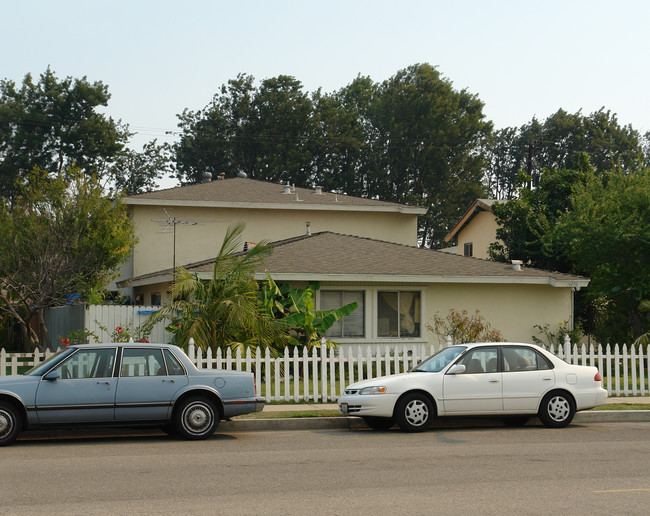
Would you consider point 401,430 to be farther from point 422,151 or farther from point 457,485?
point 422,151

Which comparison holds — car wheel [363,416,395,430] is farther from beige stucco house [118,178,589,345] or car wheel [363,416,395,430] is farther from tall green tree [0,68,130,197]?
tall green tree [0,68,130,197]

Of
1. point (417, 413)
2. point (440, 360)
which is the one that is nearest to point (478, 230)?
point (440, 360)

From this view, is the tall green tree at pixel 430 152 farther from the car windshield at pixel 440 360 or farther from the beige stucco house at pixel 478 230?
the car windshield at pixel 440 360

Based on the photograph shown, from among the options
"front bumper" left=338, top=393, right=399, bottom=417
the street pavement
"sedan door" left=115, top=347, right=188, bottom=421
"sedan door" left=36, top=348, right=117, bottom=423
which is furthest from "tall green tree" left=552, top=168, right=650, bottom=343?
"sedan door" left=36, top=348, right=117, bottom=423

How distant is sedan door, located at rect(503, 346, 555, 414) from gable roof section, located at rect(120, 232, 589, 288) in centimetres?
828

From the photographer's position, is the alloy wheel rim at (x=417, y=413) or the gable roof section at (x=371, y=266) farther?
the gable roof section at (x=371, y=266)

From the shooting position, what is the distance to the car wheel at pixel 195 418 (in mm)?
12781

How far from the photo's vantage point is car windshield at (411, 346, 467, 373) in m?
14.4

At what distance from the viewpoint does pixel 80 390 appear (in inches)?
488

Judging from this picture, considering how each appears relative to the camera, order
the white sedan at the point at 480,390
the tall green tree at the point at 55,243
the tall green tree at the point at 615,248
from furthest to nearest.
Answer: the tall green tree at the point at 615,248
the tall green tree at the point at 55,243
the white sedan at the point at 480,390

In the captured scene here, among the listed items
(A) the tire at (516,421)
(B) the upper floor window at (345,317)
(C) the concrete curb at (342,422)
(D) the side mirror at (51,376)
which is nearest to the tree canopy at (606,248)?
(B) the upper floor window at (345,317)

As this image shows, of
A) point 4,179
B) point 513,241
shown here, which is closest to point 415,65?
point 4,179

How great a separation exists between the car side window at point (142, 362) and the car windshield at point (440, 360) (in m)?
4.55

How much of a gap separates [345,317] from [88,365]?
37.5 feet
